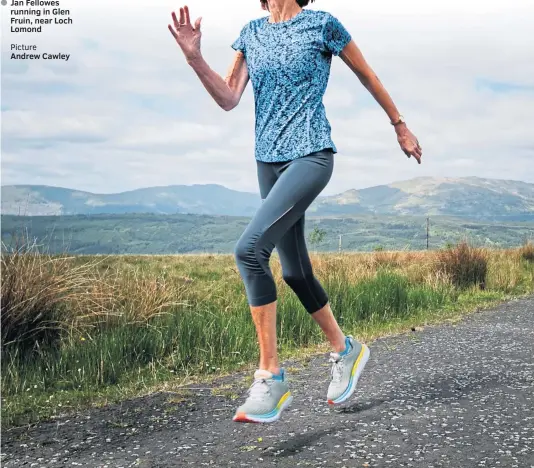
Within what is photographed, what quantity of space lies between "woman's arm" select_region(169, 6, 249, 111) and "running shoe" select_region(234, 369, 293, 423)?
1569mm

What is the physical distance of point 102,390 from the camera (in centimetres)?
562

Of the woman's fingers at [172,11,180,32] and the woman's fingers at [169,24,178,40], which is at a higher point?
the woman's fingers at [172,11,180,32]

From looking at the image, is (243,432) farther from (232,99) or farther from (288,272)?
(232,99)

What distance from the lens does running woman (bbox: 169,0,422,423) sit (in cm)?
364

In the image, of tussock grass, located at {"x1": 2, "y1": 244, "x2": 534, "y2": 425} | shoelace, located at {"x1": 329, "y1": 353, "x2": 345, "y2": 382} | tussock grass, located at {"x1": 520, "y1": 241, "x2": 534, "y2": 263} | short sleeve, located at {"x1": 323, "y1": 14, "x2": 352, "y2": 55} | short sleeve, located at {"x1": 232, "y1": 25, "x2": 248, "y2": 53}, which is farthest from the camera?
tussock grass, located at {"x1": 520, "y1": 241, "x2": 534, "y2": 263}

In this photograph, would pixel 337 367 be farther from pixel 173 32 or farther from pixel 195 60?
pixel 173 32

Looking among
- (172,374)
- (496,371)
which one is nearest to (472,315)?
(496,371)

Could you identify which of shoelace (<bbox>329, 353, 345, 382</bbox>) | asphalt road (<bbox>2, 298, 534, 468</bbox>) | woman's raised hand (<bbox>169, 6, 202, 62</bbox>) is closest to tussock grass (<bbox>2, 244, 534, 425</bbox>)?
asphalt road (<bbox>2, 298, 534, 468</bbox>)

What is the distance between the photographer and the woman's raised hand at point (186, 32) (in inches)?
143

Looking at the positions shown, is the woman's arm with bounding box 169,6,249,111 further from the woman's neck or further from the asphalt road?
the asphalt road

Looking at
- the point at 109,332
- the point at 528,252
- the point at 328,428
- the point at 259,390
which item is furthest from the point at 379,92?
the point at 528,252

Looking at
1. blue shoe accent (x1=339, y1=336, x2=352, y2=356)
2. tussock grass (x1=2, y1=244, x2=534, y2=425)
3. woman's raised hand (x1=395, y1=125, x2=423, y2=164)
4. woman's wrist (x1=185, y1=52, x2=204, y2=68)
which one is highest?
woman's wrist (x1=185, y1=52, x2=204, y2=68)

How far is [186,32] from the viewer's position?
3637 mm

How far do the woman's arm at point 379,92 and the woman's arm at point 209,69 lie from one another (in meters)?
0.62
